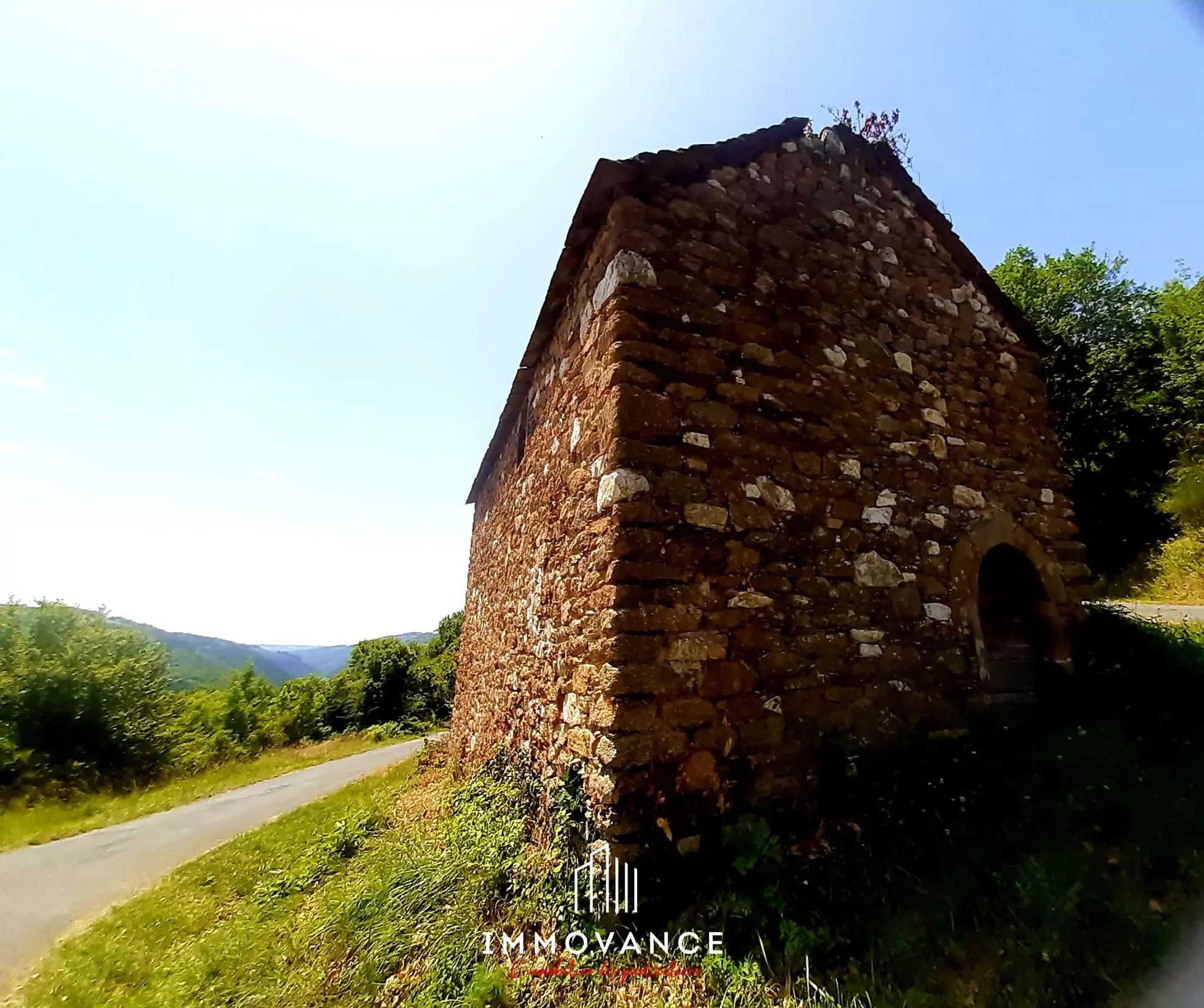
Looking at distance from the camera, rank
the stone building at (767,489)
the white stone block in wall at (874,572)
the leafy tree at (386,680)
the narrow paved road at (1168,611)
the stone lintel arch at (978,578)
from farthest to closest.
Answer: the leafy tree at (386,680)
the narrow paved road at (1168,611)
the stone lintel arch at (978,578)
the white stone block in wall at (874,572)
the stone building at (767,489)

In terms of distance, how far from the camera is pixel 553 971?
2803 mm

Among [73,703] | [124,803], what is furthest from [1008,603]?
[73,703]

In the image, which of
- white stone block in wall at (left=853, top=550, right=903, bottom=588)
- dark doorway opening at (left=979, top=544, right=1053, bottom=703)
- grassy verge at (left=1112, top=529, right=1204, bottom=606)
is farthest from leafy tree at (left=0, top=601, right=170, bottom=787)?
grassy verge at (left=1112, top=529, right=1204, bottom=606)

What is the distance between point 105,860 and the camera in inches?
324

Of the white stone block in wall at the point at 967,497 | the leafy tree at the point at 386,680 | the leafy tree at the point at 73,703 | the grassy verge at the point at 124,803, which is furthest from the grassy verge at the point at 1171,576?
the leafy tree at the point at 386,680

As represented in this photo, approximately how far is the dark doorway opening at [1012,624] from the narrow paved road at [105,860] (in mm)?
9262

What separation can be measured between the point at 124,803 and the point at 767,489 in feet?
59.1

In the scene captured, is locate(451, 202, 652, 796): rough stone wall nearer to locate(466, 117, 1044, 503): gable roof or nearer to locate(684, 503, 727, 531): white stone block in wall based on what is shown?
locate(466, 117, 1044, 503): gable roof

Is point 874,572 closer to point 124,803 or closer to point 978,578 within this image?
point 978,578

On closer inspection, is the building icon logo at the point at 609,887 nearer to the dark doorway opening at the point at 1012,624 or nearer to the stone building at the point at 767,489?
the stone building at the point at 767,489

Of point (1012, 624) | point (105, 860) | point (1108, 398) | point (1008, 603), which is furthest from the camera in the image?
point (1108, 398)

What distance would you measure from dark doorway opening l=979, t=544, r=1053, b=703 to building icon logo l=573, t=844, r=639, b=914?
3988 millimetres

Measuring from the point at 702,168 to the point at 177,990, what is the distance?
7.30 m

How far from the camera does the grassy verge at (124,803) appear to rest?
35.2ft
